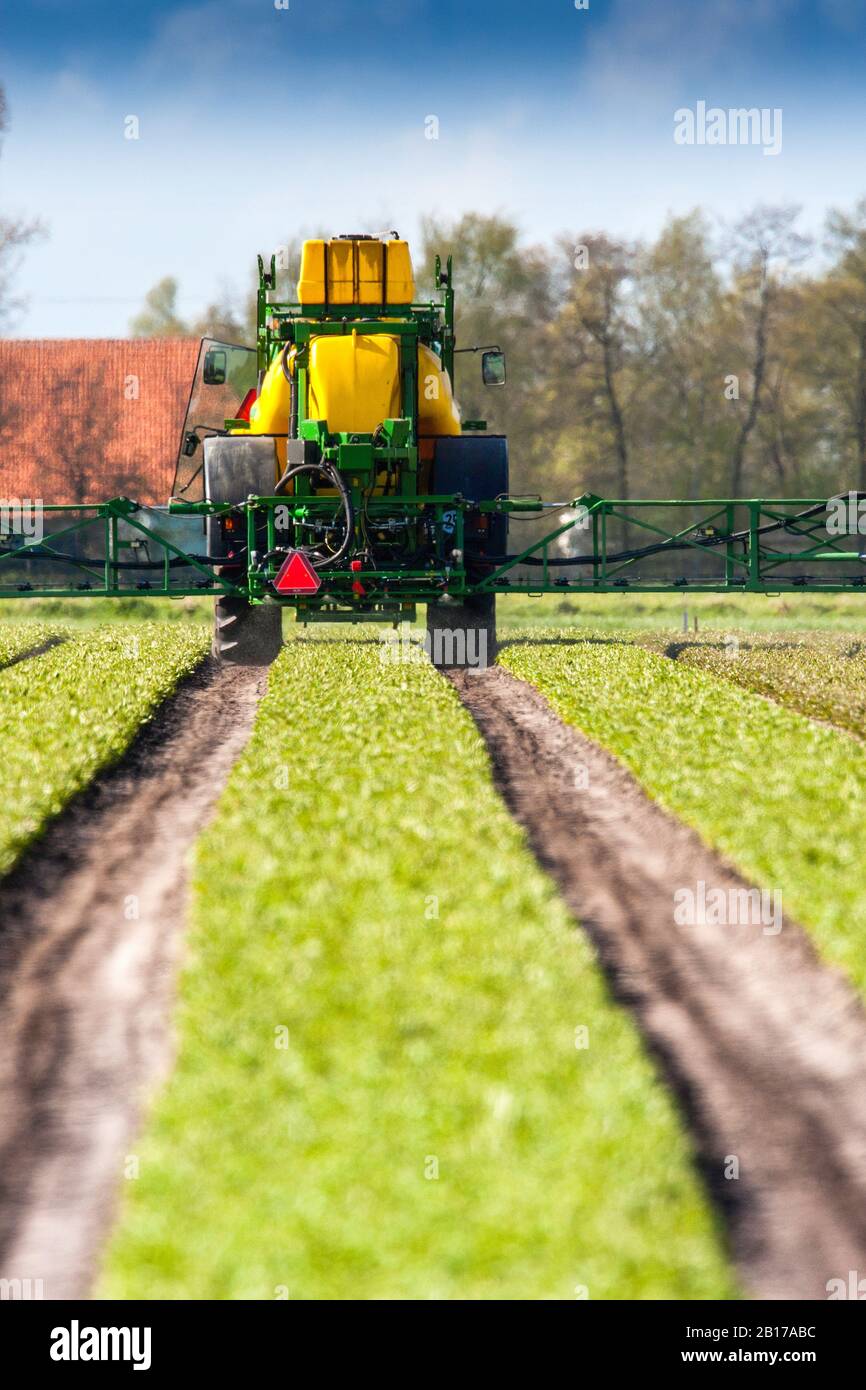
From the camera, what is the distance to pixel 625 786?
1255cm

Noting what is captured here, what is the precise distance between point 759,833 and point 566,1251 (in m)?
5.56

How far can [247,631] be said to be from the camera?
2194cm

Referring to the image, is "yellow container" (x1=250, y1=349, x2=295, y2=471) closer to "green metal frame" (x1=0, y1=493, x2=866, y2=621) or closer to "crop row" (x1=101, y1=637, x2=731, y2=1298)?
"green metal frame" (x1=0, y1=493, x2=866, y2=621)

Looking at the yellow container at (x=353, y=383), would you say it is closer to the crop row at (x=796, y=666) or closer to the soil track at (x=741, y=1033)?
the crop row at (x=796, y=666)

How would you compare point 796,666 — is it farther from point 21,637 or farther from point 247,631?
point 21,637

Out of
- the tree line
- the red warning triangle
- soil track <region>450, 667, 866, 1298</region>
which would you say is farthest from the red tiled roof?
soil track <region>450, 667, 866, 1298</region>

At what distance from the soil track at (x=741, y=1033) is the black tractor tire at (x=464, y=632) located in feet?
31.6

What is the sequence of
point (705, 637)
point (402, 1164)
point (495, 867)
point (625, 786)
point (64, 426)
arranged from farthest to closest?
point (64, 426)
point (705, 637)
point (625, 786)
point (495, 867)
point (402, 1164)

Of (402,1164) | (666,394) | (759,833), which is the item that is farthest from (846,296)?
(402,1164)

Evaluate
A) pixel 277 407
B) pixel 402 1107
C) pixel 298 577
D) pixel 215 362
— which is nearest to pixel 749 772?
pixel 402 1107

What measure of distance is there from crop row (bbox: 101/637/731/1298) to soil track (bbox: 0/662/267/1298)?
10.3 inches

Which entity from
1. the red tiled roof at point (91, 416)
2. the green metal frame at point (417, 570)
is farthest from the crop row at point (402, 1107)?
the red tiled roof at point (91, 416)
